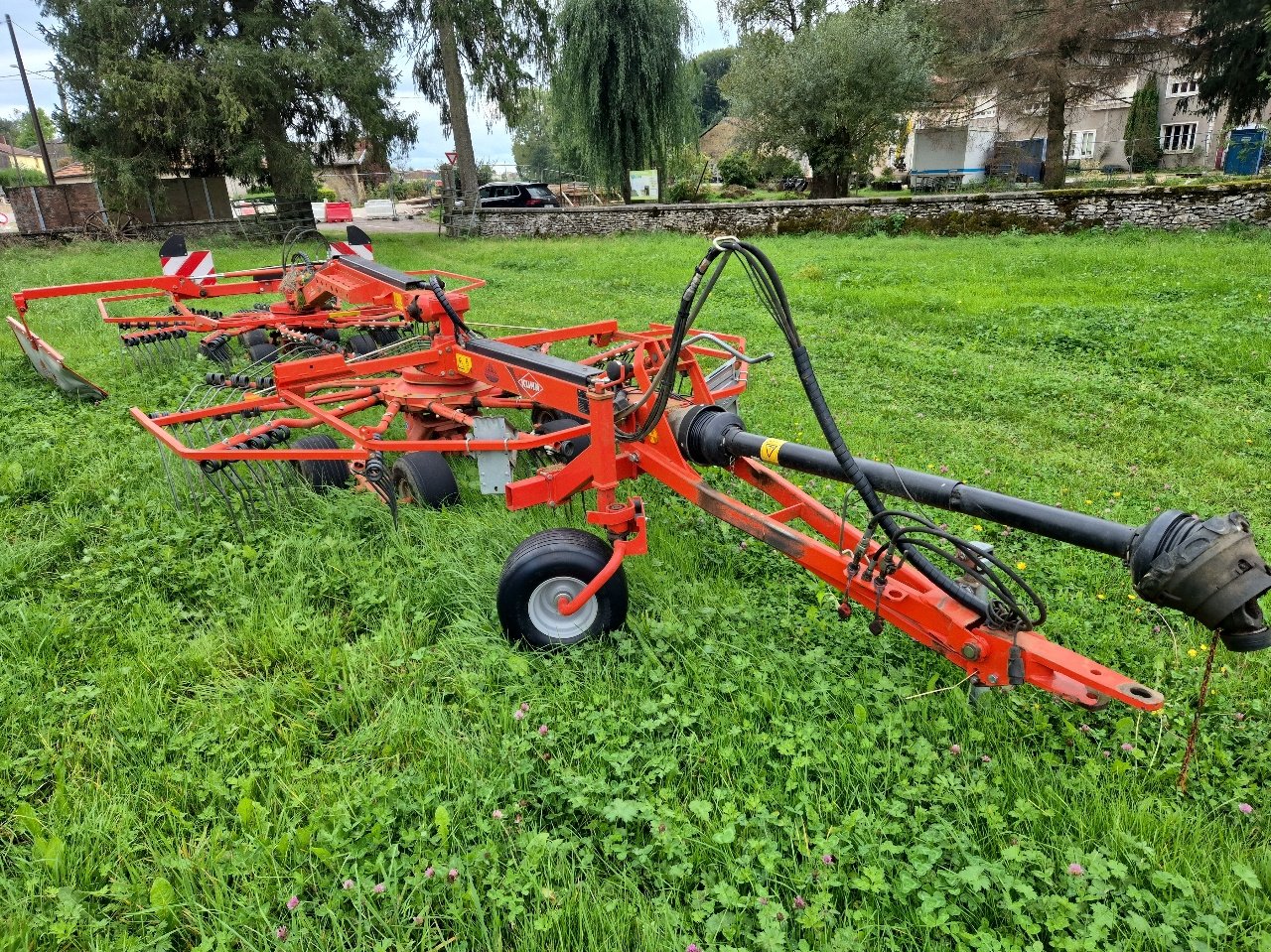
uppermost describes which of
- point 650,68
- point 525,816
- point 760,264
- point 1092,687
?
point 650,68

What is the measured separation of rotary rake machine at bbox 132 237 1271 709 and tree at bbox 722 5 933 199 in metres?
24.8

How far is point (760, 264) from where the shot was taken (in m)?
2.65

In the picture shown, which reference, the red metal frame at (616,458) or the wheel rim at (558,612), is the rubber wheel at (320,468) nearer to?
the red metal frame at (616,458)

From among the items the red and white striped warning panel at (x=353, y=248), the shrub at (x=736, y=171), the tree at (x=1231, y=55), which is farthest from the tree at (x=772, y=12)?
the red and white striped warning panel at (x=353, y=248)

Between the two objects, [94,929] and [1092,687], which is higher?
[1092,687]

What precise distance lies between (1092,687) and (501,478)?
293 centimetres

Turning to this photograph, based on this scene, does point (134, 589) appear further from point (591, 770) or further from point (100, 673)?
point (591, 770)

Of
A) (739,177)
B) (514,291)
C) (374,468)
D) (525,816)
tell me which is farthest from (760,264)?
(739,177)

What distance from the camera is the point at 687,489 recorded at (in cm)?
338

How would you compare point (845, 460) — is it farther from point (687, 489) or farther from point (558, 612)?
point (558, 612)

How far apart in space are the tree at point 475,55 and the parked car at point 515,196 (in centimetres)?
202

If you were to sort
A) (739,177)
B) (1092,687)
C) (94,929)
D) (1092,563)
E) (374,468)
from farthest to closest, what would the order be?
(739,177)
(374,468)
(1092,563)
(1092,687)
(94,929)

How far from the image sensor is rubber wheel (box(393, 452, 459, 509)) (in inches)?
183

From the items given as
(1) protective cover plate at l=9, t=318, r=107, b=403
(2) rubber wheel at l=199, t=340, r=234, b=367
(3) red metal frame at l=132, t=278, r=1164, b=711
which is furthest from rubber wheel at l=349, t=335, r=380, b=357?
(3) red metal frame at l=132, t=278, r=1164, b=711
